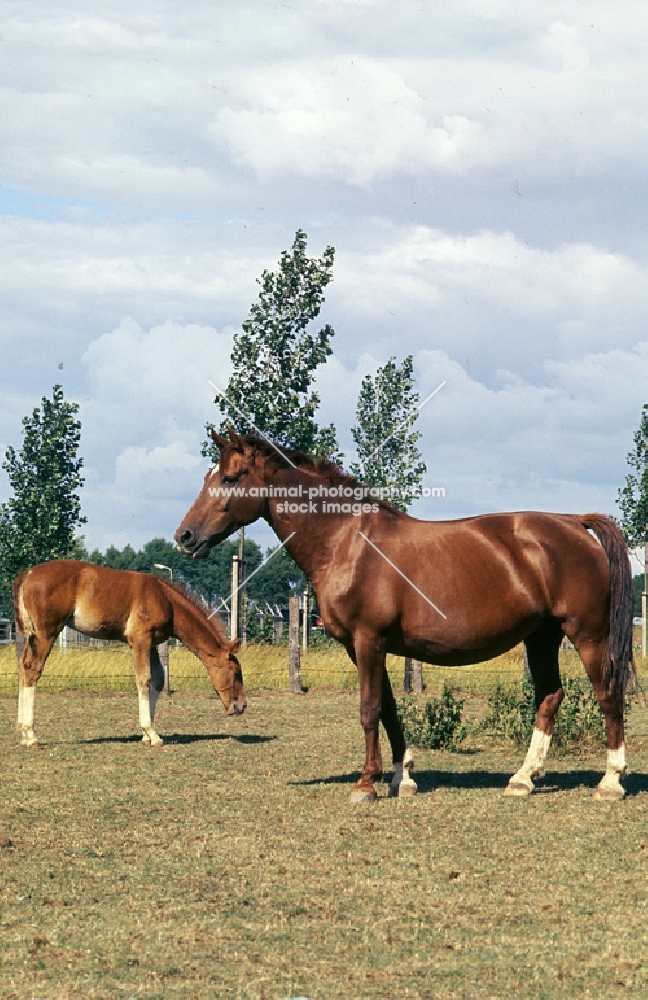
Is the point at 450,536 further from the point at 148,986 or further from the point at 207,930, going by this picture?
the point at 148,986

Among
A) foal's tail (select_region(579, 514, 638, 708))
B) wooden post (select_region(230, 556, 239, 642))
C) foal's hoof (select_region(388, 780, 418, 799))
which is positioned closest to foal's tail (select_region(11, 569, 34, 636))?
foal's hoof (select_region(388, 780, 418, 799))

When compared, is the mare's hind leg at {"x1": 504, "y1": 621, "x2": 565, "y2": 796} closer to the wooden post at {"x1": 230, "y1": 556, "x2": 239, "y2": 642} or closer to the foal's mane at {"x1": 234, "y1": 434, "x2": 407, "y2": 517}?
the foal's mane at {"x1": 234, "y1": 434, "x2": 407, "y2": 517}

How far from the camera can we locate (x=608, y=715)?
9.86 m

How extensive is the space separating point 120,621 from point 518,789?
6.39m

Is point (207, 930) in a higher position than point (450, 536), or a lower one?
lower

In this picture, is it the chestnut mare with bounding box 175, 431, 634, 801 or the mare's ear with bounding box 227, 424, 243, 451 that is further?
the mare's ear with bounding box 227, 424, 243, 451

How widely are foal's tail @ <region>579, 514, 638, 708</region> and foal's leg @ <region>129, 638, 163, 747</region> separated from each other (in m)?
6.24

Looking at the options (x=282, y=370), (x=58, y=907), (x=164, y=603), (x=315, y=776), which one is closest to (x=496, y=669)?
(x=282, y=370)

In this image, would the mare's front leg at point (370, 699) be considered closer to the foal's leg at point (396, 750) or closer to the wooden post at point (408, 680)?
the foal's leg at point (396, 750)

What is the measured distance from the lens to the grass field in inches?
204

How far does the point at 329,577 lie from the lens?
984 centimetres

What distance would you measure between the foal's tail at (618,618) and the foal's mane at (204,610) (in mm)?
6495

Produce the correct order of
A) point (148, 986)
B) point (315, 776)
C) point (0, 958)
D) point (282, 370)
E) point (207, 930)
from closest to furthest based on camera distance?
point (148, 986) → point (0, 958) → point (207, 930) → point (315, 776) → point (282, 370)

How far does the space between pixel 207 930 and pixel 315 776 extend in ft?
17.9
